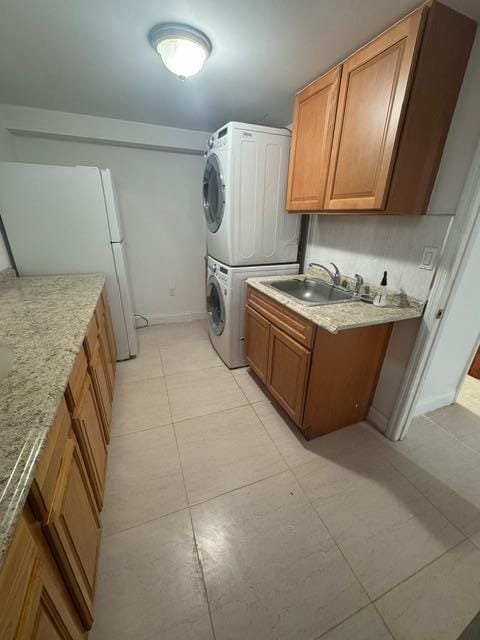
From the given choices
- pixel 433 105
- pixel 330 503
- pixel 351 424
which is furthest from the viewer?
pixel 351 424

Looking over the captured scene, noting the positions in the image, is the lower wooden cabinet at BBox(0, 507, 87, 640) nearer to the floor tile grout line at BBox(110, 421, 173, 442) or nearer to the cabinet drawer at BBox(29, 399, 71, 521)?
the cabinet drawer at BBox(29, 399, 71, 521)

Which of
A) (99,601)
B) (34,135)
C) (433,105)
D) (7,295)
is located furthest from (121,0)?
(99,601)

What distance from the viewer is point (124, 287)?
7.74 feet

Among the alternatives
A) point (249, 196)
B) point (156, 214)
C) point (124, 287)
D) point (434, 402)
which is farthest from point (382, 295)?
point (156, 214)

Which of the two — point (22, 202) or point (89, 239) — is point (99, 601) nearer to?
point (89, 239)

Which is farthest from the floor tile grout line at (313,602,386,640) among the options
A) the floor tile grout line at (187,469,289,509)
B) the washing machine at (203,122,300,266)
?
the washing machine at (203,122,300,266)

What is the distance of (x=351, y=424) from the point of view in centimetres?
183

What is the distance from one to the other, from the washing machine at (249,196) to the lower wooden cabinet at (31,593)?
6.05 feet

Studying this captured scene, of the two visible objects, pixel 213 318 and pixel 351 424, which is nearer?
pixel 351 424

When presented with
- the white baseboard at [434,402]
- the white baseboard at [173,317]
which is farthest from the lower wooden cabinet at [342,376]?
the white baseboard at [173,317]

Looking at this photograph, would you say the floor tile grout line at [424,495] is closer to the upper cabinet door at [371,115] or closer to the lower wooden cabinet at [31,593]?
the upper cabinet door at [371,115]

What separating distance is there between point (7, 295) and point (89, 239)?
0.73 m

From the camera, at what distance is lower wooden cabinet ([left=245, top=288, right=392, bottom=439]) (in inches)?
58.1

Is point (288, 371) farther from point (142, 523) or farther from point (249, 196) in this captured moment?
point (249, 196)
